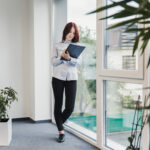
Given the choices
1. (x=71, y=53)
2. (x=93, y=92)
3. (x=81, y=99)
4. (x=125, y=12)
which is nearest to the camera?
(x=125, y=12)

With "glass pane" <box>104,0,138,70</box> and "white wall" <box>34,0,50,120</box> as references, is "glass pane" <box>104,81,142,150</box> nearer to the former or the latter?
"glass pane" <box>104,0,138,70</box>

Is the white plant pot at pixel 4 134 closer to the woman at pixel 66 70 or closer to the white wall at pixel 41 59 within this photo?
the woman at pixel 66 70

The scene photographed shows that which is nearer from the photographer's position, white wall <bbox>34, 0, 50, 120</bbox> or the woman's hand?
the woman's hand

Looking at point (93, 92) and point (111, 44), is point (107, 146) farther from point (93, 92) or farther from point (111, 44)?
point (111, 44)

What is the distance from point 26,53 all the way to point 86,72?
1425 mm

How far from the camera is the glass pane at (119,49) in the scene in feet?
7.89

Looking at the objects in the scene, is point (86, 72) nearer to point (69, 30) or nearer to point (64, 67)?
point (64, 67)

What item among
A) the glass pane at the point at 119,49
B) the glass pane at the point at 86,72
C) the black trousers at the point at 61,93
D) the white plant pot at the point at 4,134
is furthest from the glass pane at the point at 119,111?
the white plant pot at the point at 4,134

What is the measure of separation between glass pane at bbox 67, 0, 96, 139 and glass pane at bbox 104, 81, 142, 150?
17.2 inches

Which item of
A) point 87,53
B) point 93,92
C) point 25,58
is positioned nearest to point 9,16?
point 25,58

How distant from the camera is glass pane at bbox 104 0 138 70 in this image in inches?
94.7

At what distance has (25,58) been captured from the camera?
172 inches

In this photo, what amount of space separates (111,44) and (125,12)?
65.2 inches

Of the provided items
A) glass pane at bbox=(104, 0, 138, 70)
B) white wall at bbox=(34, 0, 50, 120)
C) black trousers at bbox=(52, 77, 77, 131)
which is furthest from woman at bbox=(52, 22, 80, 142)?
white wall at bbox=(34, 0, 50, 120)
